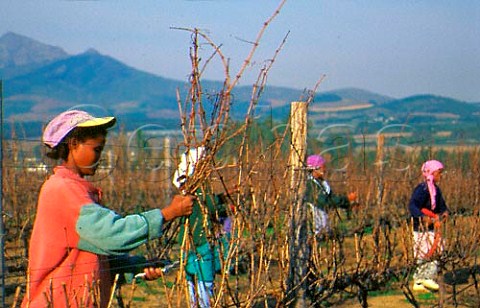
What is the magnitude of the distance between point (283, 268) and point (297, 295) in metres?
0.41

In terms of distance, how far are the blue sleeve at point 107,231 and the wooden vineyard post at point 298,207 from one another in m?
1.88

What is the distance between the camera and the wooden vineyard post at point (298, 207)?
462 cm

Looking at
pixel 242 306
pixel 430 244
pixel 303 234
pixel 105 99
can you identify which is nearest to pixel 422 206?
pixel 430 244

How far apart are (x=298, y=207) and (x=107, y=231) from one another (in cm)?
205

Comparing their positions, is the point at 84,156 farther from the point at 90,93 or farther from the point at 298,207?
the point at 90,93

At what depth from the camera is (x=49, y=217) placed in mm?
2832

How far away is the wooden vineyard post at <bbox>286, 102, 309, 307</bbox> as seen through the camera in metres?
4.62

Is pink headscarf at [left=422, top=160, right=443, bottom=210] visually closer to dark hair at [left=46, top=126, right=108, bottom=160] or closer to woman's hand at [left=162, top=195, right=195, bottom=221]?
woman's hand at [left=162, top=195, right=195, bottom=221]

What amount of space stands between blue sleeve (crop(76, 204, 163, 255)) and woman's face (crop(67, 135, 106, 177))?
19 cm

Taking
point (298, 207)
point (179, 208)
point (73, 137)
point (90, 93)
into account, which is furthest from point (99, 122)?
point (90, 93)

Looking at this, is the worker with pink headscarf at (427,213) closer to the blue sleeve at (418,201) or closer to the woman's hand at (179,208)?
the blue sleeve at (418,201)

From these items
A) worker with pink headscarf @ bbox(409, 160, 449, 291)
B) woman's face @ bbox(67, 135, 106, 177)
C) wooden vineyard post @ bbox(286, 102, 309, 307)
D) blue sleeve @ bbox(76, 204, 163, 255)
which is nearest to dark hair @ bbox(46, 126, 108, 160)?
woman's face @ bbox(67, 135, 106, 177)

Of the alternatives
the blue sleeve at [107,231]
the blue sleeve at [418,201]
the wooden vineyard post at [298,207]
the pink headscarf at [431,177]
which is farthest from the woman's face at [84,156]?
the pink headscarf at [431,177]

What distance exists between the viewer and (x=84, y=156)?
294 centimetres
